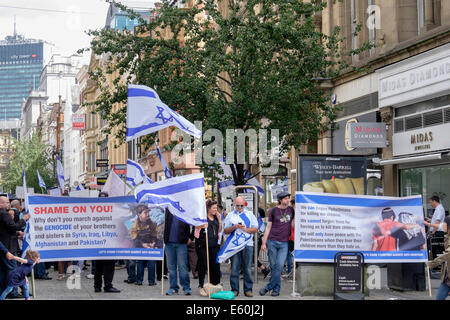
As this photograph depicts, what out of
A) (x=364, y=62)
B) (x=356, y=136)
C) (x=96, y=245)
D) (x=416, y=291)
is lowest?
(x=416, y=291)

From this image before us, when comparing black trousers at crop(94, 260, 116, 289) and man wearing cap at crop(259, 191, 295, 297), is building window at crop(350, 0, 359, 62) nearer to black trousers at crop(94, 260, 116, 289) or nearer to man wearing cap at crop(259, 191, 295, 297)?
man wearing cap at crop(259, 191, 295, 297)

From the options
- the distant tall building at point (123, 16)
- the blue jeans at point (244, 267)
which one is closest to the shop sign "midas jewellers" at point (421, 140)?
the blue jeans at point (244, 267)

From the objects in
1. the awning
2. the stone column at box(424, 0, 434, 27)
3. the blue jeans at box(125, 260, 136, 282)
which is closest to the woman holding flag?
the blue jeans at box(125, 260, 136, 282)

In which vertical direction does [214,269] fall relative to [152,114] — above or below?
below

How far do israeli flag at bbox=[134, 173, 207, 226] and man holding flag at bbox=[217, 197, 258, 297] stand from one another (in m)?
0.65

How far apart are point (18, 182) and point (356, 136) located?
68.4m

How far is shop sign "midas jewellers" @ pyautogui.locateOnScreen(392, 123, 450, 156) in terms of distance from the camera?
807 inches

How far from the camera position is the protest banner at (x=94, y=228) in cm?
1428

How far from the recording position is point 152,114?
1602 cm

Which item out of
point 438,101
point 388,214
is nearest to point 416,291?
point 388,214

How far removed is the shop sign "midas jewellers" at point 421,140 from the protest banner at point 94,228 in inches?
350

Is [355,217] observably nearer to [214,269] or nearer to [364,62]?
[214,269]

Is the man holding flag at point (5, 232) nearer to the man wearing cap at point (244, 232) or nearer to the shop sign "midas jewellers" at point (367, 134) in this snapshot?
the man wearing cap at point (244, 232)

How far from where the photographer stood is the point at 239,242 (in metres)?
14.5
